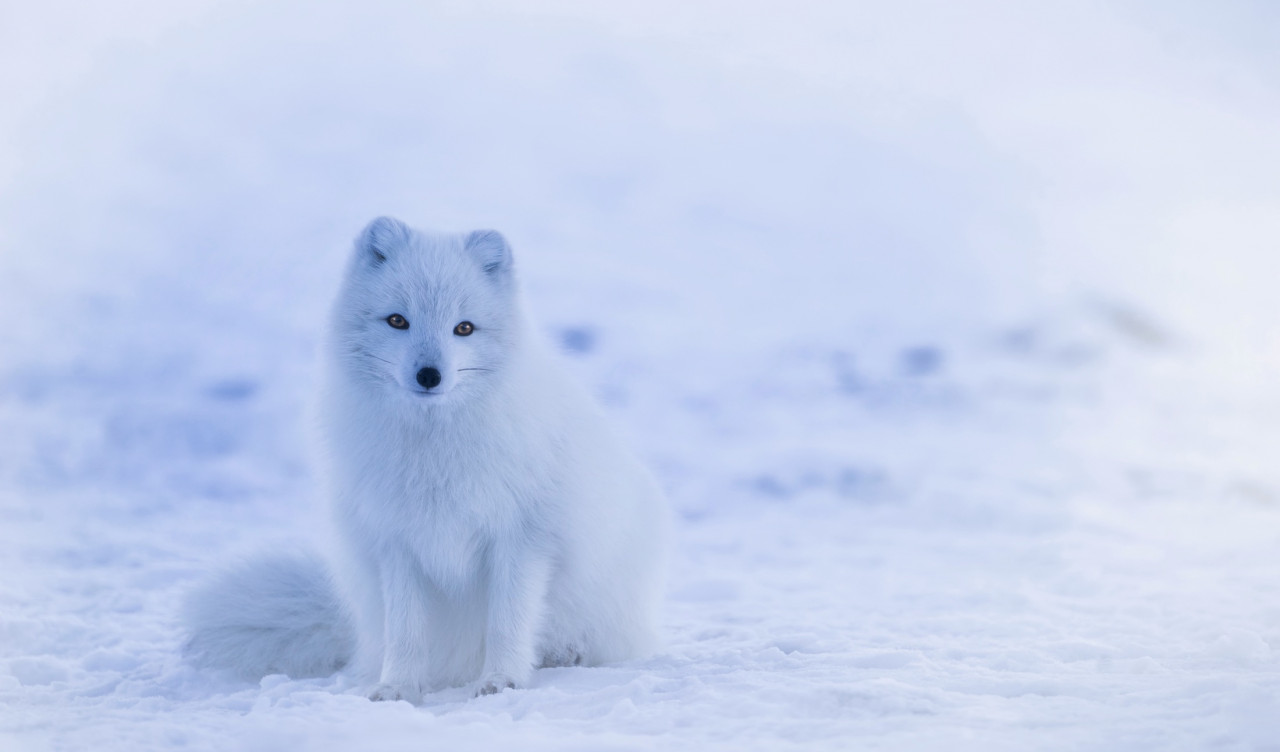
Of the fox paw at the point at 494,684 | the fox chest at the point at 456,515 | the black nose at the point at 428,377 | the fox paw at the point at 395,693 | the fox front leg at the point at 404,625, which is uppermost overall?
the black nose at the point at 428,377

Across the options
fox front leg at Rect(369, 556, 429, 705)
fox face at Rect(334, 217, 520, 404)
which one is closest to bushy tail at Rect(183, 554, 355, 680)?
fox front leg at Rect(369, 556, 429, 705)

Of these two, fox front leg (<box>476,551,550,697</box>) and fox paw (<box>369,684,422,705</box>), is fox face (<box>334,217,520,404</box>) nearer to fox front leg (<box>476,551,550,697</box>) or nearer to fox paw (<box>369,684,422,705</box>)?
fox front leg (<box>476,551,550,697</box>)

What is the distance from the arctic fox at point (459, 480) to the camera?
2506mm

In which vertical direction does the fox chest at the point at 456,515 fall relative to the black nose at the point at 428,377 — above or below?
below

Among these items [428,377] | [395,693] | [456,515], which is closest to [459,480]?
[456,515]

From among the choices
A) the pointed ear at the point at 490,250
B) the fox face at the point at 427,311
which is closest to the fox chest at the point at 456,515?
the fox face at the point at 427,311

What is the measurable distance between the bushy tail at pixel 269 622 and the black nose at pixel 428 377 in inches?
35.8

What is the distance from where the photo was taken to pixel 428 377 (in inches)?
92.9

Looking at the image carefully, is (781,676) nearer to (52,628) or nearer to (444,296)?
(444,296)

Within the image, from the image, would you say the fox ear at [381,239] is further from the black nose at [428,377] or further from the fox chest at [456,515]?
the fox chest at [456,515]

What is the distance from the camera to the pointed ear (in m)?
2.61

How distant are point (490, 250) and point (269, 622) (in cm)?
125

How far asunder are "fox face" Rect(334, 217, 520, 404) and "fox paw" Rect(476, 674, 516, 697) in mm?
693

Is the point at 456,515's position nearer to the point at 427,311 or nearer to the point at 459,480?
the point at 459,480
